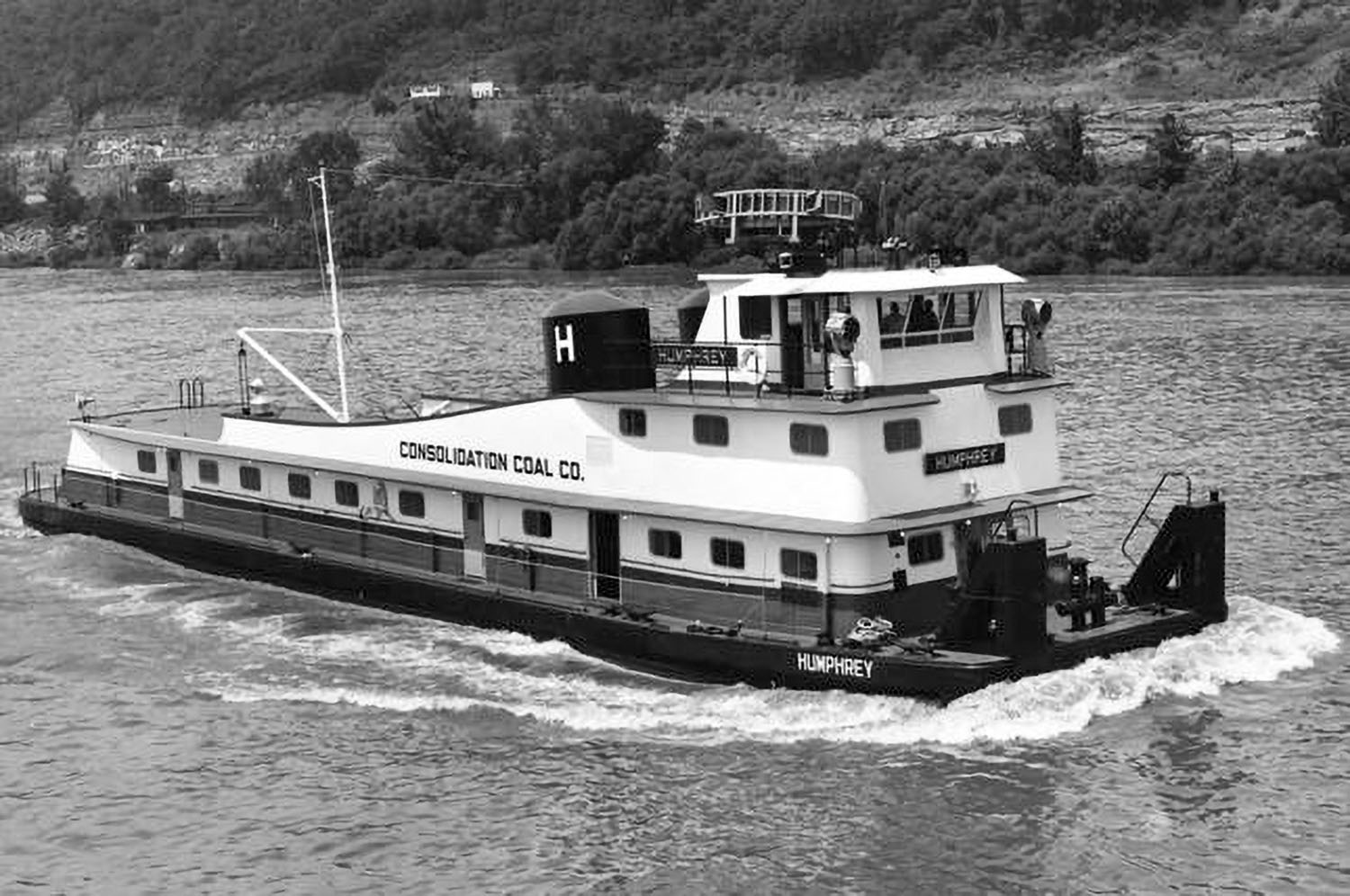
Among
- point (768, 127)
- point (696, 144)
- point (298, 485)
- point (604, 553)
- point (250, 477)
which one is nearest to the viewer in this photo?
point (604, 553)

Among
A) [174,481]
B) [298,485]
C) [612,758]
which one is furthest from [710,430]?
[174,481]

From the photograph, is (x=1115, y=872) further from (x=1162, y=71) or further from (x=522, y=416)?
(x=1162, y=71)

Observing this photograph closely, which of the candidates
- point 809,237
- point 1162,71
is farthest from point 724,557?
point 1162,71

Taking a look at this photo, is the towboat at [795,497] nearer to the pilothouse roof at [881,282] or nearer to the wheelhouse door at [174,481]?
the pilothouse roof at [881,282]

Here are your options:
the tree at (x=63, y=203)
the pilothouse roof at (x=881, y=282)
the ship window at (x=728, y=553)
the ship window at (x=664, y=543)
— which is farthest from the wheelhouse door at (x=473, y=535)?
the tree at (x=63, y=203)

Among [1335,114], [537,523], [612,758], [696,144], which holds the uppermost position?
[696,144]

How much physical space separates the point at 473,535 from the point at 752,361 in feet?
19.8

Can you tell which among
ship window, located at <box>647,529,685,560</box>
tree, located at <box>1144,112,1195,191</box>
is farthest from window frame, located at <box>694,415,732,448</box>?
tree, located at <box>1144,112,1195,191</box>

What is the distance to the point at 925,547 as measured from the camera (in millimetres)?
26672

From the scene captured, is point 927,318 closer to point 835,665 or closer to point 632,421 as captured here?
point 632,421

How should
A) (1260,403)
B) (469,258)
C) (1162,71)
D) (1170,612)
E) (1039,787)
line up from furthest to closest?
(1162,71), (469,258), (1260,403), (1170,612), (1039,787)

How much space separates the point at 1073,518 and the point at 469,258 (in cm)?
8097

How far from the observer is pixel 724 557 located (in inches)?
1087

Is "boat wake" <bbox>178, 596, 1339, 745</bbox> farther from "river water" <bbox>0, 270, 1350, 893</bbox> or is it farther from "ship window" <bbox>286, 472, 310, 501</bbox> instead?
"ship window" <bbox>286, 472, 310, 501</bbox>
